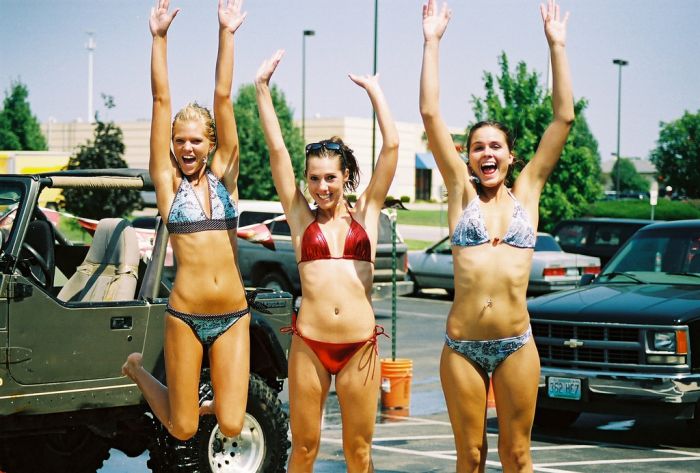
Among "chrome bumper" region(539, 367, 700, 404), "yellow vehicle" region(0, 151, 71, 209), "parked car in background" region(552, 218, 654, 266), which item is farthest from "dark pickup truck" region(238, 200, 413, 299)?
"yellow vehicle" region(0, 151, 71, 209)

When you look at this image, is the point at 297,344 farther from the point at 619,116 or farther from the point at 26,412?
the point at 619,116

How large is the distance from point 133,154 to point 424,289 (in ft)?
188

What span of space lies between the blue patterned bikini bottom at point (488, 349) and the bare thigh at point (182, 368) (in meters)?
1.39

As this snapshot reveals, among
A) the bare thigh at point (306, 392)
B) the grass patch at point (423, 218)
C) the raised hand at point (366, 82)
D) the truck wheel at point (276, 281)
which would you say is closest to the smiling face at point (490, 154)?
the raised hand at point (366, 82)

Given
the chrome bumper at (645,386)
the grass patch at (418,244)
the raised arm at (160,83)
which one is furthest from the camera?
the grass patch at (418,244)

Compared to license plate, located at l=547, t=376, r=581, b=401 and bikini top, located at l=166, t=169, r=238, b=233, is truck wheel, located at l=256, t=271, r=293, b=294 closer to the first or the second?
license plate, located at l=547, t=376, r=581, b=401

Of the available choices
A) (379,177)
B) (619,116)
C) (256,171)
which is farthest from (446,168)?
(619,116)

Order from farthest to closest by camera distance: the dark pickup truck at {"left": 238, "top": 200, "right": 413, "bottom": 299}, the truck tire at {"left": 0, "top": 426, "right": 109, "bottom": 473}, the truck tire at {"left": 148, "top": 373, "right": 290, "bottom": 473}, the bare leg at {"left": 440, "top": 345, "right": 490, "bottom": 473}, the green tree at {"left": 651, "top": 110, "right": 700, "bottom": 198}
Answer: the green tree at {"left": 651, "top": 110, "right": 700, "bottom": 198} < the dark pickup truck at {"left": 238, "top": 200, "right": 413, "bottom": 299} < the truck tire at {"left": 0, "top": 426, "right": 109, "bottom": 473} < the truck tire at {"left": 148, "top": 373, "right": 290, "bottom": 473} < the bare leg at {"left": 440, "top": 345, "right": 490, "bottom": 473}

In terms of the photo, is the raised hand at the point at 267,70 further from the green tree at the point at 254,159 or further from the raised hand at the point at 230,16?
the green tree at the point at 254,159

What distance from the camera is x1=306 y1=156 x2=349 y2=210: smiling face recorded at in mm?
5645

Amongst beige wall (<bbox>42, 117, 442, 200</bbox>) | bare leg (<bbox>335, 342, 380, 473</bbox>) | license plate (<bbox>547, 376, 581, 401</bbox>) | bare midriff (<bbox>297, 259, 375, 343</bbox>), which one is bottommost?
license plate (<bbox>547, 376, 581, 401</bbox>)

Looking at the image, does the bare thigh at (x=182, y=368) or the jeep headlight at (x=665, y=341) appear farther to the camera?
the jeep headlight at (x=665, y=341)

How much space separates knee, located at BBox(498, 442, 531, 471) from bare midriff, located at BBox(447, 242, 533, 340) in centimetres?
54

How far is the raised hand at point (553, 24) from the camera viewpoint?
18.5 feet
